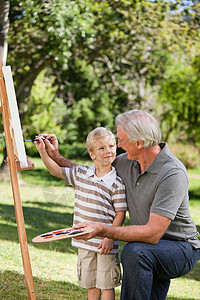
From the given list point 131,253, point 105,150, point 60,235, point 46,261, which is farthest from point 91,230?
point 46,261

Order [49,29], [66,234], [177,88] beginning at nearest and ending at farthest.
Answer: [66,234], [49,29], [177,88]

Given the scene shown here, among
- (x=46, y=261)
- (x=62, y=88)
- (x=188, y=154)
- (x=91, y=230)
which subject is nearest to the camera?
(x=91, y=230)

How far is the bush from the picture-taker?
15.6m

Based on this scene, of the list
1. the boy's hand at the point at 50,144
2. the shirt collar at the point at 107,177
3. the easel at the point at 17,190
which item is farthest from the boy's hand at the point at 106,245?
the boy's hand at the point at 50,144

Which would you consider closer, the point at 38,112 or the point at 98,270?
the point at 98,270

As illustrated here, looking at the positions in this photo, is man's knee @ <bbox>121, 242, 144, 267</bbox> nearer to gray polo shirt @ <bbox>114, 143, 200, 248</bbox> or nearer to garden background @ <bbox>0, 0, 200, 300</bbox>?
gray polo shirt @ <bbox>114, 143, 200, 248</bbox>

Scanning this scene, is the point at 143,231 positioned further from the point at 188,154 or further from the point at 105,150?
the point at 188,154

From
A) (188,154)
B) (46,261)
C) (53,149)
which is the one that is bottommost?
(188,154)

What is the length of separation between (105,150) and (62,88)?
58.4ft

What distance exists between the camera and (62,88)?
2016 centimetres

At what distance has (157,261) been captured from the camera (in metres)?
2.36

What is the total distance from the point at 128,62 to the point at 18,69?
163 inches

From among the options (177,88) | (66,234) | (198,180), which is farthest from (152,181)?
(198,180)

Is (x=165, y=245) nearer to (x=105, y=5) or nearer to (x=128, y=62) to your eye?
(x=105, y=5)
